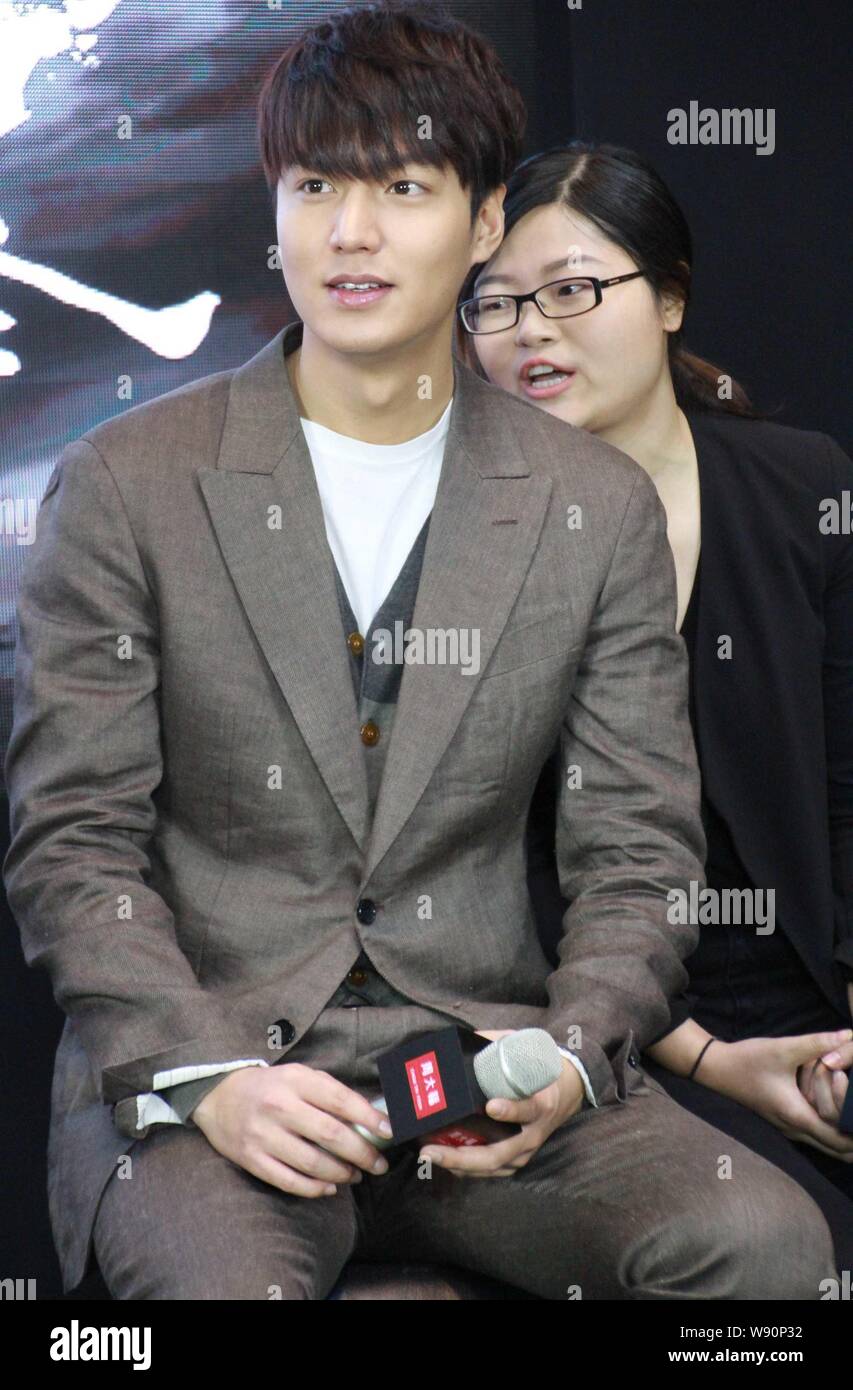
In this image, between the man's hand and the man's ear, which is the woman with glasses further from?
the man's hand

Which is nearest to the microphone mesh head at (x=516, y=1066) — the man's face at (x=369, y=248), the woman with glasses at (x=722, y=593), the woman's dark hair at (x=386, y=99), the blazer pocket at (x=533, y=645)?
the blazer pocket at (x=533, y=645)

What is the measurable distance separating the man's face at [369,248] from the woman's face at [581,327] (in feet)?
1.50

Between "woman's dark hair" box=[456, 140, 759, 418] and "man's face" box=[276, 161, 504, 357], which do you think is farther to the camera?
"woman's dark hair" box=[456, 140, 759, 418]

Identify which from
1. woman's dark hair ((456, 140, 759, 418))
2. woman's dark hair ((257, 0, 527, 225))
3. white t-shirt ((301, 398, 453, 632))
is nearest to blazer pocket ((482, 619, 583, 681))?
white t-shirt ((301, 398, 453, 632))

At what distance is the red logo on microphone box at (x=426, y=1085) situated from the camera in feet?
5.34

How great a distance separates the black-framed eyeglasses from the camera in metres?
2.50

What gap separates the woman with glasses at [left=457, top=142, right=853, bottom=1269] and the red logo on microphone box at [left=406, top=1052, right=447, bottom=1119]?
2.37 ft

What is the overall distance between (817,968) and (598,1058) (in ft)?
2.00

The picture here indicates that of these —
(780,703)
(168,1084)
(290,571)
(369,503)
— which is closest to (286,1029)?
(168,1084)

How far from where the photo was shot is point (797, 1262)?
1.78m

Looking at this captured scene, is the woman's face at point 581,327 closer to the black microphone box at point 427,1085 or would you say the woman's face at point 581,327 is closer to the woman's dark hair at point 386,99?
the woman's dark hair at point 386,99

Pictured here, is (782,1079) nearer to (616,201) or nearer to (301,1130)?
(301,1130)
